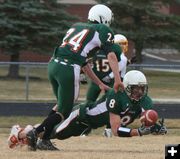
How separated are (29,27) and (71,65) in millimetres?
18826

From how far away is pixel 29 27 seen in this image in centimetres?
2780

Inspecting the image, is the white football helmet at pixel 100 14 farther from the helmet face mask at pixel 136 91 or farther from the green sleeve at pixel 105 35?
the helmet face mask at pixel 136 91

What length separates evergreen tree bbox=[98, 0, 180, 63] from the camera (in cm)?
3192

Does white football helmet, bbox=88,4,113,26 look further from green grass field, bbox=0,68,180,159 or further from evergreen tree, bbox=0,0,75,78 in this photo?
evergreen tree, bbox=0,0,75,78

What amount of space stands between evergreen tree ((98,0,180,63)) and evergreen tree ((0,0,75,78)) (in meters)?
4.07

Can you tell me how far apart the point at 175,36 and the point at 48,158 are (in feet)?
79.3

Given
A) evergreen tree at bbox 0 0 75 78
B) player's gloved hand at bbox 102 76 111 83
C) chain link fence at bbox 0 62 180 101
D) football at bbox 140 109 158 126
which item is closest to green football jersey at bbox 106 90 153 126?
football at bbox 140 109 158 126

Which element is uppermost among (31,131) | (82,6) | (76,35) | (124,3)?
(76,35)

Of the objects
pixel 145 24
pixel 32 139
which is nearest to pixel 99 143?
pixel 32 139

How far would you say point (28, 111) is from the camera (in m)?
17.3

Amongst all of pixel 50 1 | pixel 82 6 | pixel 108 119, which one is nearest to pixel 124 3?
pixel 50 1

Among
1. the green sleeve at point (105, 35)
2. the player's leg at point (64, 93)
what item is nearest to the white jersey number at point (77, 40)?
the green sleeve at point (105, 35)

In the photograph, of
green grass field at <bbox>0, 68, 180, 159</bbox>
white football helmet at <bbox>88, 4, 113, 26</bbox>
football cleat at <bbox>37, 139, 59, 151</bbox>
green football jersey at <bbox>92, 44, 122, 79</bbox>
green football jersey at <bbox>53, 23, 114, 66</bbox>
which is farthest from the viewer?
green football jersey at <bbox>92, 44, 122, 79</bbox>

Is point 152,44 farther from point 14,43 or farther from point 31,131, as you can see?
point 31,131
